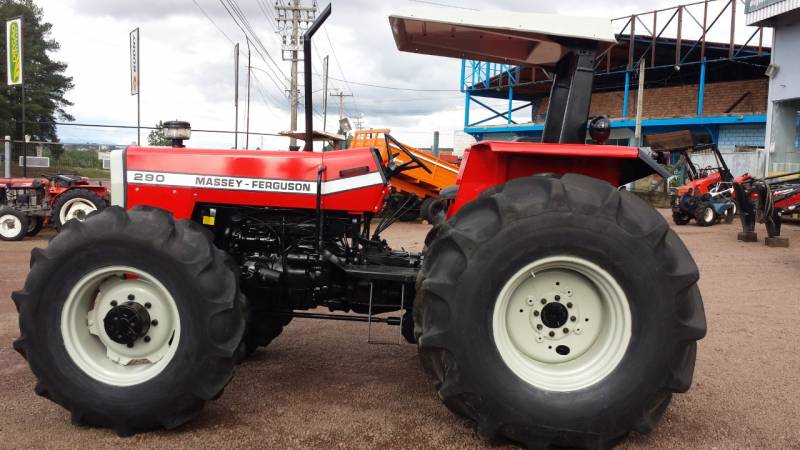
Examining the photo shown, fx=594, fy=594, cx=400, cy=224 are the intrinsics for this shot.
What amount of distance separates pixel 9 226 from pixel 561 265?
1155cm

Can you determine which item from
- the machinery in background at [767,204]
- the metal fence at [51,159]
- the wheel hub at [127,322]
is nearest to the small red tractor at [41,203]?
the metal fence at [51,159]

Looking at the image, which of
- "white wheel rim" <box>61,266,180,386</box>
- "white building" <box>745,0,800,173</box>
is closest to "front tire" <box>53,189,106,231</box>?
"white wheel rim" <box>61,266,180,386</box>

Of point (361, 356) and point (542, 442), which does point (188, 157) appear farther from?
point (542, 442)

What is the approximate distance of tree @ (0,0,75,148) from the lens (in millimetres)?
36781

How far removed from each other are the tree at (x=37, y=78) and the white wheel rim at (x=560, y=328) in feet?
134

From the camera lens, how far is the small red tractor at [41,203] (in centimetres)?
1091

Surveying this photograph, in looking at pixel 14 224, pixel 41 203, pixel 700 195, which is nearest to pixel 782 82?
pixel 700 195

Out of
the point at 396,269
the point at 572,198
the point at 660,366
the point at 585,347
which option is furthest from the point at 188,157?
the point at 660,366

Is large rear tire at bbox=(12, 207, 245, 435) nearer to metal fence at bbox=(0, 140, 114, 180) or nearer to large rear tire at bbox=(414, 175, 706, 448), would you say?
large rear tire at bbox=(414, 175, 706, 448)

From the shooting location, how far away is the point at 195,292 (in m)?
2.65

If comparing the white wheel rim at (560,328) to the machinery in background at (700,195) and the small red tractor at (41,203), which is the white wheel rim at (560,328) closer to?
the small red tractor at (41,203)

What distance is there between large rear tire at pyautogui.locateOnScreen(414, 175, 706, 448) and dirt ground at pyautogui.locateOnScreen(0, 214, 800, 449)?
0.32 metres

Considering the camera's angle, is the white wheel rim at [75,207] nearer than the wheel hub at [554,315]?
No

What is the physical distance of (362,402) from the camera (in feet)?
10.4
